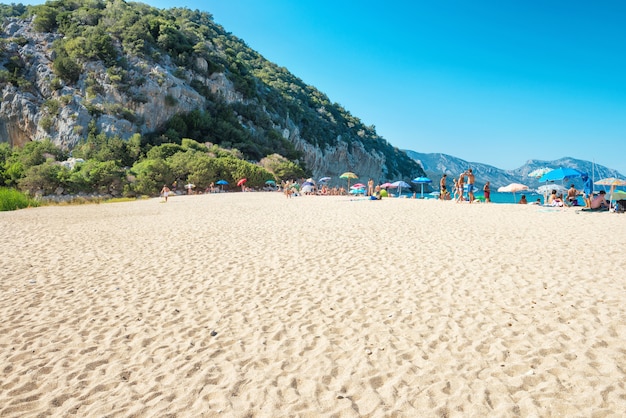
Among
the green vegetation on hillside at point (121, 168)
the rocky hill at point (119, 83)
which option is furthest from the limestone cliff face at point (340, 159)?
the green vegetation on hillside at point (121, 168)

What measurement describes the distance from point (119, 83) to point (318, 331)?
5908 centimetres

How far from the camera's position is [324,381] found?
3416 millimetres

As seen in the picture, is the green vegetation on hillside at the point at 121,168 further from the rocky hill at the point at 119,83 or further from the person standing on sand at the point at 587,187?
the person standing on sand at the point at 587,187

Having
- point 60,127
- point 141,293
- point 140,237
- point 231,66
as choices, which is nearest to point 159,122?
point 60,127

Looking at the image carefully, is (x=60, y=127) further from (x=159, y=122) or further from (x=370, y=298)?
(x=370, y=298)

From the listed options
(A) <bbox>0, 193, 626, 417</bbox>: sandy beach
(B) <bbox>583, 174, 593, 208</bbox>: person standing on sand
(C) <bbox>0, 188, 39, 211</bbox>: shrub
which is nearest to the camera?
(A) <bbox>0, 193, 626, 417</bbox>: sandy beach

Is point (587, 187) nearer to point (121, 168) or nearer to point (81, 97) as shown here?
point (121, 168)

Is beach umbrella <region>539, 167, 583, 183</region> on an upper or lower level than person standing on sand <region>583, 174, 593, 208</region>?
upper

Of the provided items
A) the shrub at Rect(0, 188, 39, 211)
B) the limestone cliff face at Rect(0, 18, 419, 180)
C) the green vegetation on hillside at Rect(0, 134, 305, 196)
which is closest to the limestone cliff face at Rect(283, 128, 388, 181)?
the limestone cliff face at Rect(0, 18, 419, 180)

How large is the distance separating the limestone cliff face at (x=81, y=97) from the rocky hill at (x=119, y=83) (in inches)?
5.7

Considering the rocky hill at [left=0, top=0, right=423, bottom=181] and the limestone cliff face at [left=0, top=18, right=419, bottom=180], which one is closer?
the limestone cliff face at [left=0, top=18, right=419, bottom=180]

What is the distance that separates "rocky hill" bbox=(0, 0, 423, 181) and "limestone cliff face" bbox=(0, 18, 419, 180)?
0.14 metres

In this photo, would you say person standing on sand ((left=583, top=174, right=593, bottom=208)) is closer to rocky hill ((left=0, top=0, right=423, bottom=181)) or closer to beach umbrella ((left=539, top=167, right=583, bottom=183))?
beach umbrella ((left=539, top=167, right=583, bottom=183))

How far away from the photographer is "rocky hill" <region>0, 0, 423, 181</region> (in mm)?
48688
